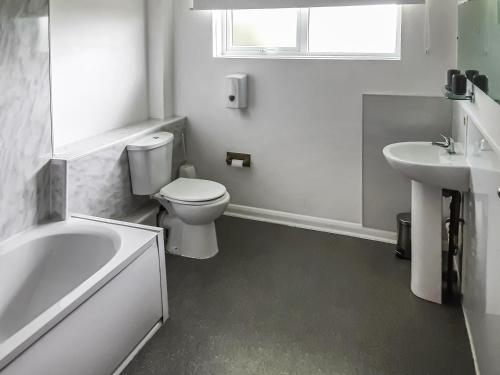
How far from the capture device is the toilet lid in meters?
3.02

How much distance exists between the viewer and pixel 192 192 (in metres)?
3.12

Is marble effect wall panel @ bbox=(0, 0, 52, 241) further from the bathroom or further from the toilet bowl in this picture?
the toilet bowl

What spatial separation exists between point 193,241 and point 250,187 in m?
0.86

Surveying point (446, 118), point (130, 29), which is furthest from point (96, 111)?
point (446, 118)

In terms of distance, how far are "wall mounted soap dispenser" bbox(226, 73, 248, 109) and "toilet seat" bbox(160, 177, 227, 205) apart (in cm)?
71

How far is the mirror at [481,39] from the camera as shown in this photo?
5.66ft

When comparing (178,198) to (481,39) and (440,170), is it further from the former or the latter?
(481,39)

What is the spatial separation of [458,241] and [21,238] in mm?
2385

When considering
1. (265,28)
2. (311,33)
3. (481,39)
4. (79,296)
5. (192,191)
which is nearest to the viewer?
(79,296)

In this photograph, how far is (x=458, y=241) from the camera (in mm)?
2738

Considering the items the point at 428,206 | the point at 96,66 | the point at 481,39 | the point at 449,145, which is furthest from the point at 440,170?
the point at 96,66

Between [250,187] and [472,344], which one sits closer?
[472,344]

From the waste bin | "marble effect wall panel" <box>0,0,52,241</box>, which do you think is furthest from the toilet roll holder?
"marble effect wall panel" <box>0,0,52,241</box>

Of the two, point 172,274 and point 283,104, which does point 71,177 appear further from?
point 283,104
